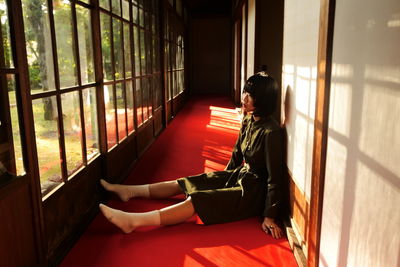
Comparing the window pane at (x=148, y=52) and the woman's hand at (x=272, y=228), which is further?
the window pane at (x=148, y=52)

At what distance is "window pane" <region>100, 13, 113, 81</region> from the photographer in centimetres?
263

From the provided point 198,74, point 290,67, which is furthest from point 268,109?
point 198,74

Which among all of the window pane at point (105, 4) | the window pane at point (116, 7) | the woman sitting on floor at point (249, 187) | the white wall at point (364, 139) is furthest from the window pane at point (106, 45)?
the white wall at point (364, 139)

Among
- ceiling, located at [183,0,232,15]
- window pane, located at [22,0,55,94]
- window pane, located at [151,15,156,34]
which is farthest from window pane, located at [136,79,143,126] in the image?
ceiling, located at [183,0,232,15]

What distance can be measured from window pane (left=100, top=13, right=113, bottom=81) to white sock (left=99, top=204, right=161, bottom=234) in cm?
114

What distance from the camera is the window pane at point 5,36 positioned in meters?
1.36

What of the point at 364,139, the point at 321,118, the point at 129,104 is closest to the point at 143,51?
the point at 129,104

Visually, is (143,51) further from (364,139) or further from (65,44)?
(364,139)

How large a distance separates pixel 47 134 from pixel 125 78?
1.54 metres

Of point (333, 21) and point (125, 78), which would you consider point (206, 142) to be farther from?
point (333, 21)

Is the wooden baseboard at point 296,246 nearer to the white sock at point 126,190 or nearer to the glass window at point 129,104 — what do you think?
the white sock at point 126,190

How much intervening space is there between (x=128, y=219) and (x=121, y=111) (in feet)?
4.43

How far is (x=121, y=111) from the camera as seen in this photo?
3.10 meters

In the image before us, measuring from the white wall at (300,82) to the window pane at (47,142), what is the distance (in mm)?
1251
